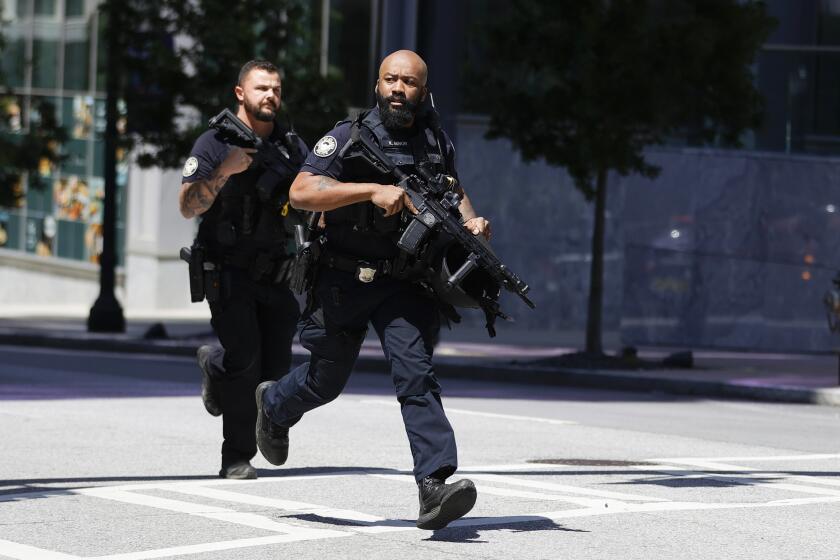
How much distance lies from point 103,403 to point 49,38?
26.5 meters

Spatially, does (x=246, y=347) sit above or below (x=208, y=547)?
above

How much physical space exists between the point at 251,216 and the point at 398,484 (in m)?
1.53

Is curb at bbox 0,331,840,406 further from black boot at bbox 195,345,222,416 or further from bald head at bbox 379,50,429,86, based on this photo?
bald head at bbox 379,50,429,86

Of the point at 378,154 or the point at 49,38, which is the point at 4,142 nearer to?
the point at 49,38

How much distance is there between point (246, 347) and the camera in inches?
355

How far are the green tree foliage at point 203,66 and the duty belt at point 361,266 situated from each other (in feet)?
48.5

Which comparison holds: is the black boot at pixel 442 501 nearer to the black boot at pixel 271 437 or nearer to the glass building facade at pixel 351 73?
the black boot at pixel 271 437

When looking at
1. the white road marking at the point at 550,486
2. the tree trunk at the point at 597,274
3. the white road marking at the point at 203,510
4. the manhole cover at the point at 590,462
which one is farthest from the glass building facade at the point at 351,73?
the white road marking at the point at 203,510

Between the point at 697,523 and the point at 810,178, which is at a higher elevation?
the point at 810,178

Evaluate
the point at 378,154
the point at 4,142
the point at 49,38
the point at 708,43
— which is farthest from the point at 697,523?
the point at 49,38

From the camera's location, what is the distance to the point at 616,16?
61.6ft

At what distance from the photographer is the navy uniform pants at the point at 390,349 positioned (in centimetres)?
731

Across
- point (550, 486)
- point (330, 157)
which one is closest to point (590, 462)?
point (550, 486)

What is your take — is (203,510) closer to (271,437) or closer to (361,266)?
(271,437)
